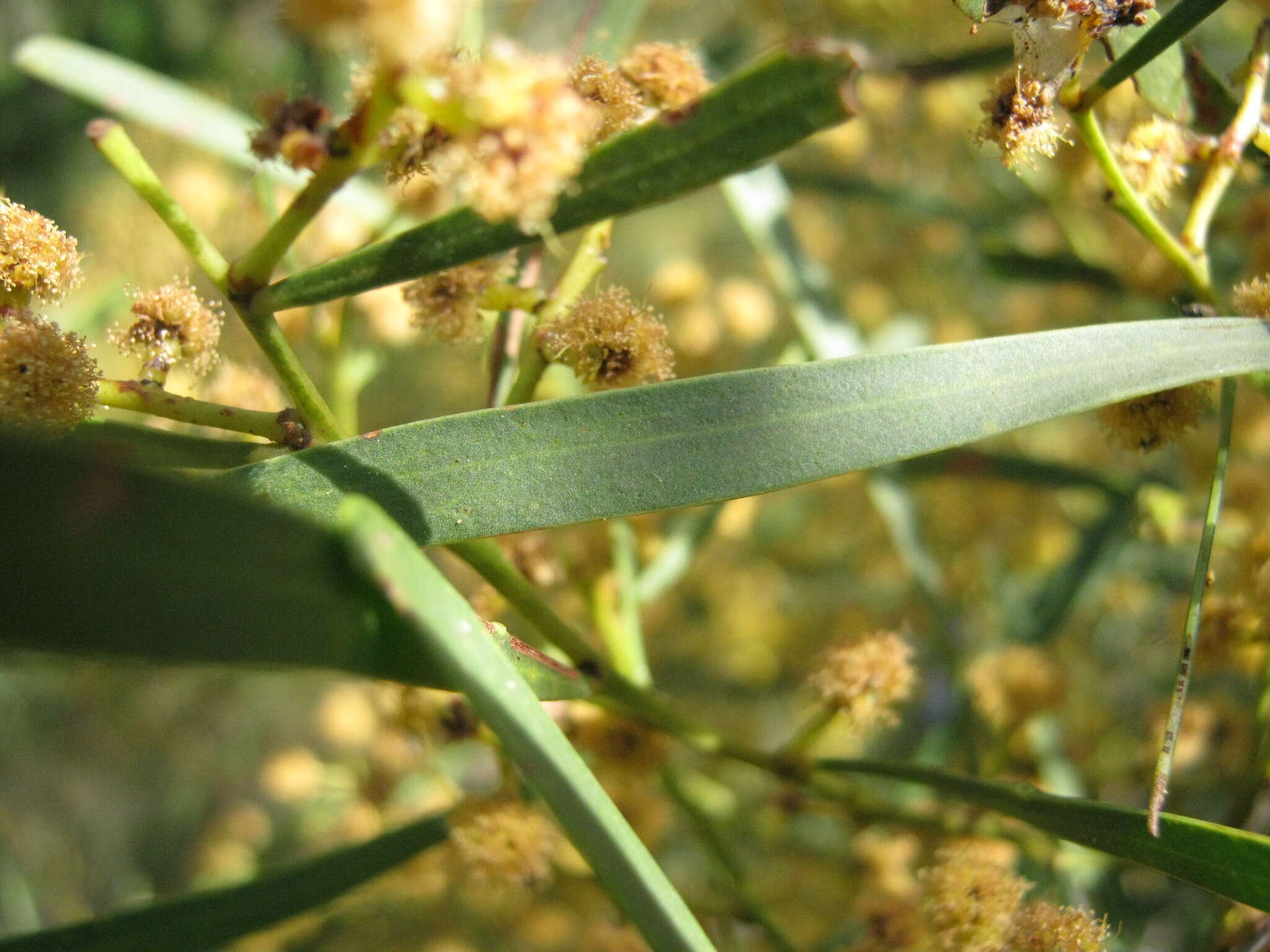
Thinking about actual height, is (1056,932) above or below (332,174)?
below

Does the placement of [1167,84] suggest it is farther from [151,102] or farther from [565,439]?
[151,102]

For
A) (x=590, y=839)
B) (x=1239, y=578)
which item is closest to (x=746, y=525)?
(x=1239, y=578)

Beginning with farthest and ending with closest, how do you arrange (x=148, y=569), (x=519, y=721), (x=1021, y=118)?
1. (x=1021, y=118)
2. (x=519, y=721)
3. (x=148, y=569)

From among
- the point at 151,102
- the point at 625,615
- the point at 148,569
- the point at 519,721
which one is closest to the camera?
the point at 148,569

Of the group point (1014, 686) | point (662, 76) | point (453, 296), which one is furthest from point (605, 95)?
point (1014, 686)

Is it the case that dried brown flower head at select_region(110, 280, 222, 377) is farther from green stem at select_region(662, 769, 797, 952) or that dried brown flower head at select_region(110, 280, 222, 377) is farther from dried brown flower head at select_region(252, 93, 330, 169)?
green stem at select_region(662, 769, 797, 952)

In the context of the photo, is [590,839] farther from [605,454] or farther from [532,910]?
[532,910]

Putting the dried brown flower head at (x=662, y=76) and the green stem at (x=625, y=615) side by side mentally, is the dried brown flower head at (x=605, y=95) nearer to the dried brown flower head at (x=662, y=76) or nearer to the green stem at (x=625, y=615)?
the dried brown flower head at (x=662, y=76)
